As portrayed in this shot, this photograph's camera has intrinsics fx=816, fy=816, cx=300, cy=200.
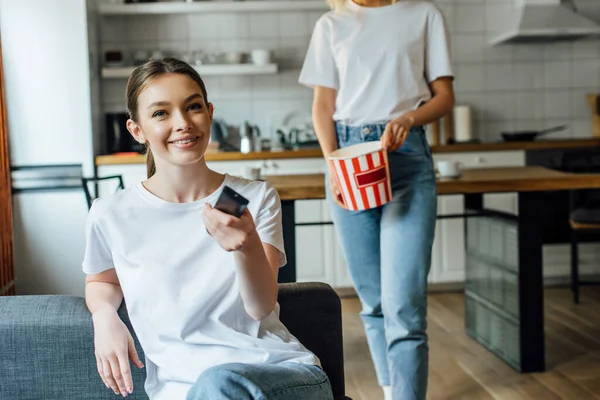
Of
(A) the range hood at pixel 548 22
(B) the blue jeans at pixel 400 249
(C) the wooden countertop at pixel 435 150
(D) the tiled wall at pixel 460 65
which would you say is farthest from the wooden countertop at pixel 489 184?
(D) the tiled wall at pixel 460 65

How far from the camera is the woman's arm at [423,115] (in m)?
2.07

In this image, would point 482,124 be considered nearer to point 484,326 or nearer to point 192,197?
point 484,326

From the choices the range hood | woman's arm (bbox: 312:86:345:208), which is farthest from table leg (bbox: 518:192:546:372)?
the range hood

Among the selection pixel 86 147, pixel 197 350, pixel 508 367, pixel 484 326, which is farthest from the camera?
pixel 86 147

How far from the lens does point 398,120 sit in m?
2.11

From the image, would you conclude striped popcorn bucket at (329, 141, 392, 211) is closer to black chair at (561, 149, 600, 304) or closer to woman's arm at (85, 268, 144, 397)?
woman's arm at (85, 268, 144, 397)

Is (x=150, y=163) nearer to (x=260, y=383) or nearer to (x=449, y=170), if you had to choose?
(x=260, y=383)

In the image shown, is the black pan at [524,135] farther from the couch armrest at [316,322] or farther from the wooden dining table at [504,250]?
the couch armrest at [316,322]

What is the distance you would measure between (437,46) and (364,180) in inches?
18.2

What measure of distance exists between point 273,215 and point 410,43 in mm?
985

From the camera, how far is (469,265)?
3.45m

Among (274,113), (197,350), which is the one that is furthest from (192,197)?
(274,113)

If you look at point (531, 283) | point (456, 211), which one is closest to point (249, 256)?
point (531, 283)

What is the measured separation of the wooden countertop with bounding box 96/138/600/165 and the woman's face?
113 inches
